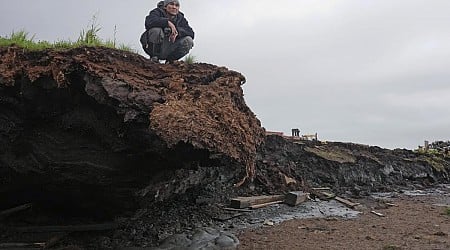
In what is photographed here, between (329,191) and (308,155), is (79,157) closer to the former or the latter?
(329,191)

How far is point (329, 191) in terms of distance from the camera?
42.3 feet

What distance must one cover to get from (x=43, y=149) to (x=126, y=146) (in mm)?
1316

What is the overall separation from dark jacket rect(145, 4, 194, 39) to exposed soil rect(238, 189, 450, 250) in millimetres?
3257

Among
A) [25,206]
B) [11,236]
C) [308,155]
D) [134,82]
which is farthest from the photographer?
[308,155]

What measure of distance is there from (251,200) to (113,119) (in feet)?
16.9

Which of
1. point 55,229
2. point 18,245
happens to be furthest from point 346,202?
point 18,245

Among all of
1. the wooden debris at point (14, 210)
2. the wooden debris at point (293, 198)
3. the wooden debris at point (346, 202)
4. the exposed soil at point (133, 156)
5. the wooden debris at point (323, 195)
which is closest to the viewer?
the exposed soil at point (133, 156)

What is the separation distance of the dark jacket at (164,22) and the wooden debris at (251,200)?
12.3ft

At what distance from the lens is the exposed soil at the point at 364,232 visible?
7289 mm

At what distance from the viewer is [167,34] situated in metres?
7.16

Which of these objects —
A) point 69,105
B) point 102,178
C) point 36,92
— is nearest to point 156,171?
point 102,178

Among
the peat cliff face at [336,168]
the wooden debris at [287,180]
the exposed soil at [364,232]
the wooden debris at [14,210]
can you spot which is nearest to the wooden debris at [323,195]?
the peat cliff face at [336,168]

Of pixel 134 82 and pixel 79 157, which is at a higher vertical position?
pixel 134 82

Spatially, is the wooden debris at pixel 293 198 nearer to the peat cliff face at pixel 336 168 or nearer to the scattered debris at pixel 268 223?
the peat cliff face at pixel 336 168
